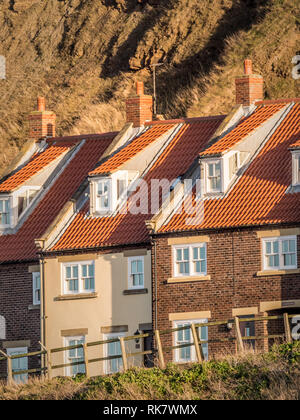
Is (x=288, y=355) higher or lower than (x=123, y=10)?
lower

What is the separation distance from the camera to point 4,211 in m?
74.6

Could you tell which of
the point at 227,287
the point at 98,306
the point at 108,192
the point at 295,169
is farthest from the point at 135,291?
the point at 295,169

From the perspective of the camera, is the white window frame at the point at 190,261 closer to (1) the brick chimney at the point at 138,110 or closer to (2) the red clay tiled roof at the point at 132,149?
(2) the red clay tiled roof at the point at 132,149

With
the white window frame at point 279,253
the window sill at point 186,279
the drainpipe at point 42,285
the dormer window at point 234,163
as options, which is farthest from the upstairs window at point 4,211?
the white window frame at point 279,253

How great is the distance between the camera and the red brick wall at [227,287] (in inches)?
2530

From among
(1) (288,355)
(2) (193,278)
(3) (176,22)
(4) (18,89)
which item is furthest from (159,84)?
(1) (288,355)

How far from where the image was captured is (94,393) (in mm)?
57719

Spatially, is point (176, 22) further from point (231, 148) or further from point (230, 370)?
point (230, 370)

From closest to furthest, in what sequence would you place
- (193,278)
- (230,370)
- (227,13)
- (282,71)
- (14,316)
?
(230,370) → (193,278) → (14,316) → (282,71) → (227,13)

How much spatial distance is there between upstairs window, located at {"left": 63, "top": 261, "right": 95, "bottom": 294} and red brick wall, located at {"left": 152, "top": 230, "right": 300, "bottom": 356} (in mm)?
3867

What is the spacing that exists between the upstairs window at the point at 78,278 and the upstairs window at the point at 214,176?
572 cm

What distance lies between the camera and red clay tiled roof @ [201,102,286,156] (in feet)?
225

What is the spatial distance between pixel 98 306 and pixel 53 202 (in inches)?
284

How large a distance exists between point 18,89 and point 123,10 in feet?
25.7
